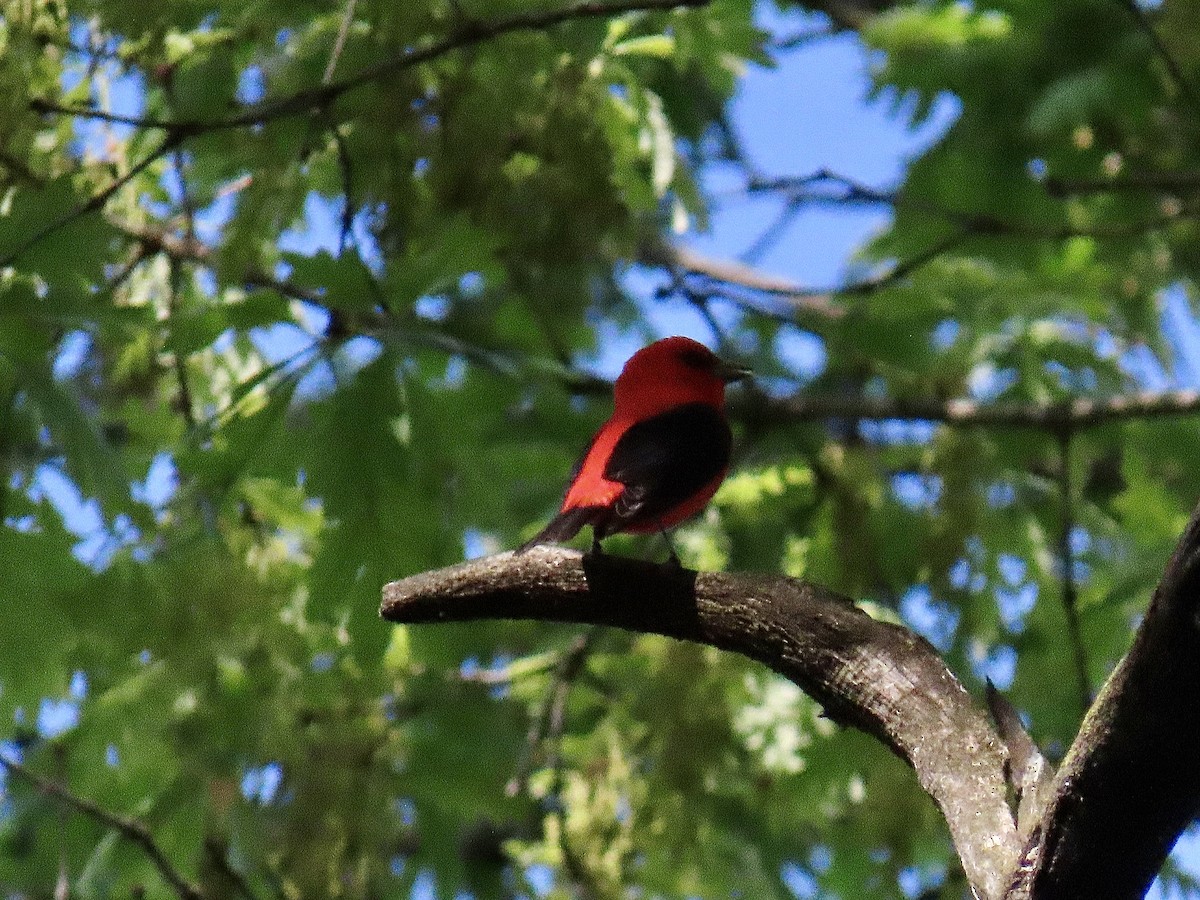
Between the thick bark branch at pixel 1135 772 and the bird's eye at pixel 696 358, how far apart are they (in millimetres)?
2884

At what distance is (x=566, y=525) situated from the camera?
3.46 m

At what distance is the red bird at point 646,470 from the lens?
12.0ft

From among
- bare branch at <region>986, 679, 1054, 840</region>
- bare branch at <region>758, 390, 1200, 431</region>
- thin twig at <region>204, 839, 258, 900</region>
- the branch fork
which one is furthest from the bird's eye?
bare branch at <region>986, 679, 1054, 840</region>

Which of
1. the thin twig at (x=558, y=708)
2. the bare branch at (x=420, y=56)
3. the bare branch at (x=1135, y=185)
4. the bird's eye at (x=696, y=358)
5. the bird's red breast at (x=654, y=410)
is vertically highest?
the bare branch at (x=420, y=56)

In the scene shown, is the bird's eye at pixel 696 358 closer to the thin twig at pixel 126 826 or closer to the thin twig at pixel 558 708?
the thin twig at pixel 558 708

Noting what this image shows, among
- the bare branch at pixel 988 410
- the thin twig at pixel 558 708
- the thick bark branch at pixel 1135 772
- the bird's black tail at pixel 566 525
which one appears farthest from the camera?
the bare branch at pixel 988 410

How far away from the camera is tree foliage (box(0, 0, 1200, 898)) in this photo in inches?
171

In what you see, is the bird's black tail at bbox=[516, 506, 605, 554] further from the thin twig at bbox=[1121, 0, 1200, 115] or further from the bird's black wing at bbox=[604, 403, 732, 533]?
the thin twig at bbox=[1121, 0, 1200, 115]

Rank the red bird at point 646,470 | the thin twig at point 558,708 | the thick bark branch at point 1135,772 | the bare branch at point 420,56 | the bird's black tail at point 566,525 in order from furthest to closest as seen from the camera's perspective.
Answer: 1. the thin twig at point 558,708
2. the bare branch at point 420,56
3. the red bird at point 646,470
4. the bird's black tail at point 566,525
5. the thick bark branch at point 1135,772

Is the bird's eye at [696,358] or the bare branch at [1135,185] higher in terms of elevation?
the bird's eye at [696,358]

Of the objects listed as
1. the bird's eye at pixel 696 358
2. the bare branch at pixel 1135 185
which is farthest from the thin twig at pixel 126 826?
the bare branch at pixel 1135 185

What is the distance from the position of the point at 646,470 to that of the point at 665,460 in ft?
0.27

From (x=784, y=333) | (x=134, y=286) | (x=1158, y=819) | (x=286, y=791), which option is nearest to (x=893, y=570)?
(x=784, y=333)

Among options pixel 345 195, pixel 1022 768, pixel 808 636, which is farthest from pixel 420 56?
pixel 1022 768
